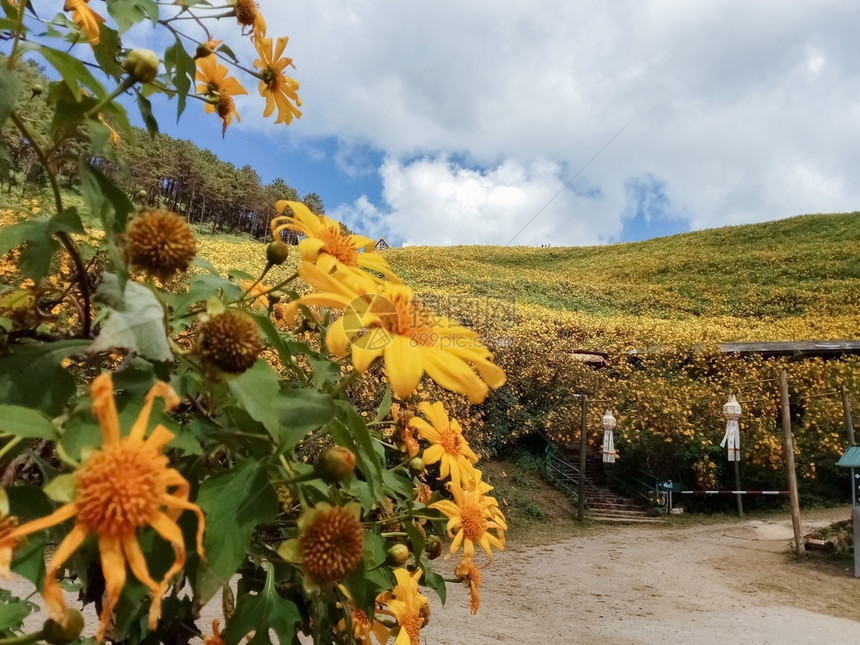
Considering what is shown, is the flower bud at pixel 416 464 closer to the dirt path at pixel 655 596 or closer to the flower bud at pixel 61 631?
the flower bud at pixel 61 631

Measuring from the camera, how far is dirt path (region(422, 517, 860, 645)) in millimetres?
4414

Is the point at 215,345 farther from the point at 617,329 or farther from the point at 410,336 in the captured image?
the point at 617,329

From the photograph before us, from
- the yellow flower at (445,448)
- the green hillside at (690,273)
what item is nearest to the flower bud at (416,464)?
the yellow flower at (445,448)

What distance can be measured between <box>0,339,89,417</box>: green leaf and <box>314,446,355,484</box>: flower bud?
0.19 m

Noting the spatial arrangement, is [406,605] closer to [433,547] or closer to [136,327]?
[433,547]

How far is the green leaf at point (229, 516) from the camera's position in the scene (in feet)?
1.31

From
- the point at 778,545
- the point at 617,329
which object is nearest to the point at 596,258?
the point at 617,329

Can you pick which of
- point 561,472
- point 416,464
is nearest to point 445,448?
point 416,464

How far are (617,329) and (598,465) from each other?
402 centimetres

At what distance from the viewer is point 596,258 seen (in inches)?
1176

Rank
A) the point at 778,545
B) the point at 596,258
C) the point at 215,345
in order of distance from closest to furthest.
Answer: the point at 215,345 < the point at 778,545 < the point at 596,258

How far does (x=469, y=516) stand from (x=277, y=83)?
29.9 inches

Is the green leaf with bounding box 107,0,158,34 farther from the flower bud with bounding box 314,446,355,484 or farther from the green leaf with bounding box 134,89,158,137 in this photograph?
the flower bud with bounding box 314,446,355,484

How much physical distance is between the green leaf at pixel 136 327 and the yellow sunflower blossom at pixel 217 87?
25.2 inches
